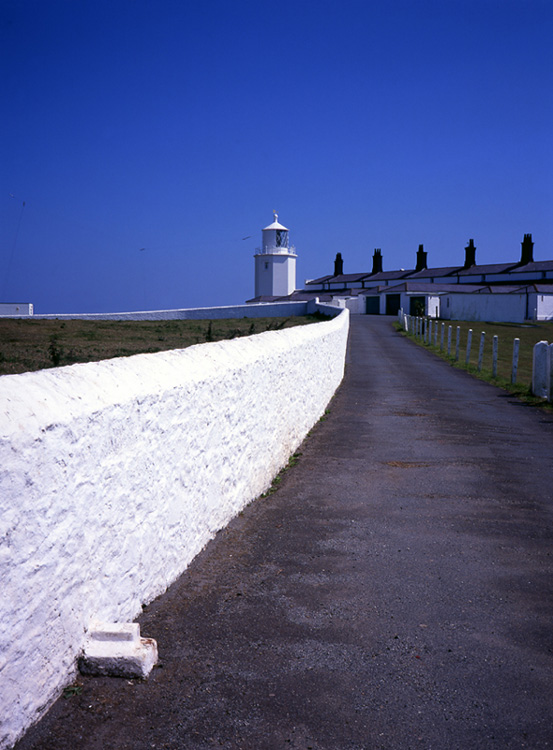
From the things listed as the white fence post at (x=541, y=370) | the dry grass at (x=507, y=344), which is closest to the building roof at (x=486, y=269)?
the dry grass at (x=507, y=344)

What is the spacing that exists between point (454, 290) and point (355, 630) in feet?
234

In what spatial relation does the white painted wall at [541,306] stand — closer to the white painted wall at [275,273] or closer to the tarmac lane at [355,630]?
the white painted wall at [275,273]

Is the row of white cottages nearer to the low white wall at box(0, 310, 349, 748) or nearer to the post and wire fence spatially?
the post and wire fence

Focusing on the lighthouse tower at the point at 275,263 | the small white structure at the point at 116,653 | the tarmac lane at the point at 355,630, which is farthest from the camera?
the lighthouse tower at the point at 275,263

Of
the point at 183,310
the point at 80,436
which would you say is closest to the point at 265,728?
the point at 80,436

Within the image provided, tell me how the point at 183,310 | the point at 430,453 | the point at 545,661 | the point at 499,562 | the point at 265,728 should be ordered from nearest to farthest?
the point at 265,728 → the point at 545,661 → the point at 499,562 → the point at 430,453 → the point at 183,310

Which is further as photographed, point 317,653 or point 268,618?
point 268,618

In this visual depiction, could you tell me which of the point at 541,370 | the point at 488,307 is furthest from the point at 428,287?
the point at 541,370

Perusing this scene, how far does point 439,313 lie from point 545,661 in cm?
6329

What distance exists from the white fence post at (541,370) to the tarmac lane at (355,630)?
6285 mm

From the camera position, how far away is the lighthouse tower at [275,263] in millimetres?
84500

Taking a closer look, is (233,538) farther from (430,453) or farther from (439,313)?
(439,313)

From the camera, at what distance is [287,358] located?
777cm

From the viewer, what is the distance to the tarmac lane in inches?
118
